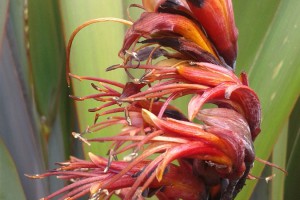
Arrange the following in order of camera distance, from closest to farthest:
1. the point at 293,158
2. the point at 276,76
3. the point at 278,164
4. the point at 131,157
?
the point at 131,157
the point at 276,76
the point at 278,164
the point at 293,158

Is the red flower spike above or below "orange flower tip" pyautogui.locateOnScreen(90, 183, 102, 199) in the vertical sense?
above

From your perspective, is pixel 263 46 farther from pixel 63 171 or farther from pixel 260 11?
pixel 63 171

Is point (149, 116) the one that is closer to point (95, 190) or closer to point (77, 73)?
point (95, 190)

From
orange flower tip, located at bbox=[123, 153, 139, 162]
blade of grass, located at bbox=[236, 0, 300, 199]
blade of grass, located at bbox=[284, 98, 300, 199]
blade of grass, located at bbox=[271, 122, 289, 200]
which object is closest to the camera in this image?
orange flower tip, located at bbox=[123, 153, 139, 162]

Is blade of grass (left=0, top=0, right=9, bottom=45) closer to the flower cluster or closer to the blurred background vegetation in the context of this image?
the blurred background vegetation

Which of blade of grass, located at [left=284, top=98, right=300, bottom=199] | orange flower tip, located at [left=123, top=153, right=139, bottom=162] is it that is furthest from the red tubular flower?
blade of grass, located at [left=284, top=98, right=300, bottom=199]

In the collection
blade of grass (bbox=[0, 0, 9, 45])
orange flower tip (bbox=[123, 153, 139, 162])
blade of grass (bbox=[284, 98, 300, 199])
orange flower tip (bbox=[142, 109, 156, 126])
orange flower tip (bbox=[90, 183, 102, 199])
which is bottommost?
blade of grass (bbox=[284, 98, 300, 199])

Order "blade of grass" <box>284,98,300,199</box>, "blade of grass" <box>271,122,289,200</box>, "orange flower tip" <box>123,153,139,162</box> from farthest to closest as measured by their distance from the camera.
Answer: "blade of grass" <box>284,98,300,199</box>, "blade of grass" <box>271,122,289,200</box>, "orange flower tip" <box>123,153,139,162</box>

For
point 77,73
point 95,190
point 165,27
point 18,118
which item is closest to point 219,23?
point 165,27
